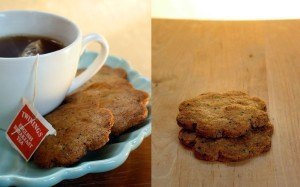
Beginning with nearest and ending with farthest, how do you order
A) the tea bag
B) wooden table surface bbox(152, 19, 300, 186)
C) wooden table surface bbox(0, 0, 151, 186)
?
wooden table surface bbox(152, 19, 300, 186) < the tea bag < wooden table surface bbox(0, 0, 151, 186)

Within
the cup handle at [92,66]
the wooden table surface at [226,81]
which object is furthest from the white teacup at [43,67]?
the wooden table surface at [226,81]

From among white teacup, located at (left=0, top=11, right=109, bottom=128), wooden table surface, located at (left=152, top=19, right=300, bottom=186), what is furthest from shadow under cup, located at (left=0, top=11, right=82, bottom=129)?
wooden table surface, located at (left=152, top=19, right=300, bottom=186)

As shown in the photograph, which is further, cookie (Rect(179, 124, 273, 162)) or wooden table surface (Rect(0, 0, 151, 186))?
wooden table surface (Rect(0, 0, 151, 186))

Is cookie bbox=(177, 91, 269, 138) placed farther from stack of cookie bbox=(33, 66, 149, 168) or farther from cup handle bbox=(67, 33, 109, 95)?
cup handle bbox=(67, 33, 109, 95)

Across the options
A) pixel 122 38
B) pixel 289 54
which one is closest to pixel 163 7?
pixel 122 38

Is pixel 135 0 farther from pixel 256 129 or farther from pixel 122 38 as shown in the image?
pixel 256 129

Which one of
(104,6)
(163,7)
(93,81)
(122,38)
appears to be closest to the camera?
(93,81)

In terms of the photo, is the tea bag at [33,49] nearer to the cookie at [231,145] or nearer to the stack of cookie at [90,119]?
the stack of cookie at [90,119]
